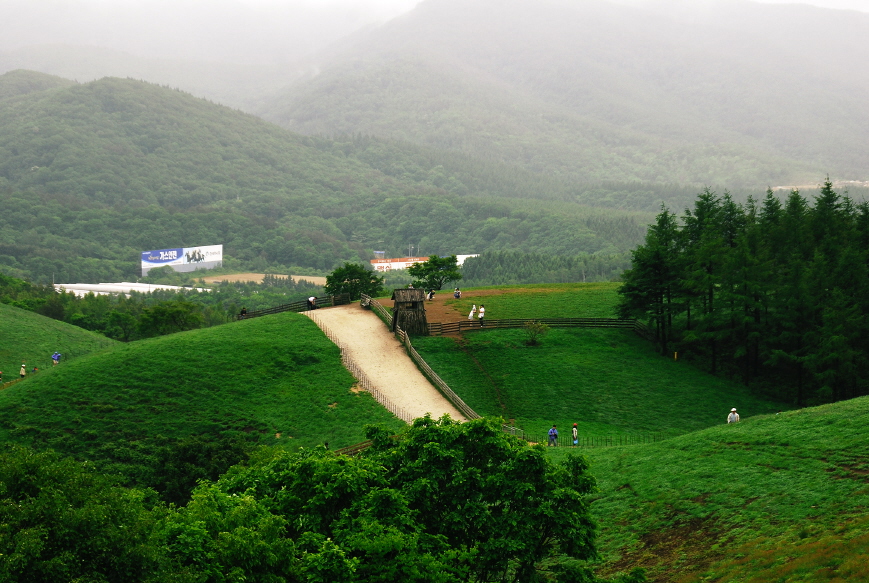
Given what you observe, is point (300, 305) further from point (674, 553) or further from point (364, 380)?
point (674, 553)

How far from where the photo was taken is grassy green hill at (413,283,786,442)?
50.0m

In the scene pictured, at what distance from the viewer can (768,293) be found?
209ft

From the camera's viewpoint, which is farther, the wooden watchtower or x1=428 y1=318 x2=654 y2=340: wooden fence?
x1=428 y1=318 x2=654 y2=340: wooden fence

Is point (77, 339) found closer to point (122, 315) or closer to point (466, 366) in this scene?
point (122, 315)

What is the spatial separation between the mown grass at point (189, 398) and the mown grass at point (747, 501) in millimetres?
15439

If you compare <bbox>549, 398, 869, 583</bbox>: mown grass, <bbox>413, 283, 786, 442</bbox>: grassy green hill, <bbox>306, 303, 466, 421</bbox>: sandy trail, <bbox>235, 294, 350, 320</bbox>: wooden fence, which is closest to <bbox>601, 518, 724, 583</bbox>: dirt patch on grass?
<bbox>549, 398, 869, 583</bbox>: mown grass

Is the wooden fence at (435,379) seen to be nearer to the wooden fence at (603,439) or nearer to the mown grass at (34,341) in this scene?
the wooden fence at (603,439)

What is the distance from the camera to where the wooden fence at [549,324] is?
2428 inches

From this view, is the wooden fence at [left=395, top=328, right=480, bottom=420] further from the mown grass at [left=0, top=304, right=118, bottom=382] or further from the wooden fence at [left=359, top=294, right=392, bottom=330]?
the mown grass at [left=0, top=304, right=118, bottom=382]

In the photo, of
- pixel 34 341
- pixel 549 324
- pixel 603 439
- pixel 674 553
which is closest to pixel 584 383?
pixel 603 439

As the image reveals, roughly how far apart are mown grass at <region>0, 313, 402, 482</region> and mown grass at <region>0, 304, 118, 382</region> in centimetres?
984

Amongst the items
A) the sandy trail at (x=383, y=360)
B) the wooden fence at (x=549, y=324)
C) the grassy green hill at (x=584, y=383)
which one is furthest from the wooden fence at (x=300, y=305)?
the grassy green hill at (x=584, y=383)

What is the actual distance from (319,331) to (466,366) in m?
11.2

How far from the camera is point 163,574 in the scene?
Result: 2102cm
